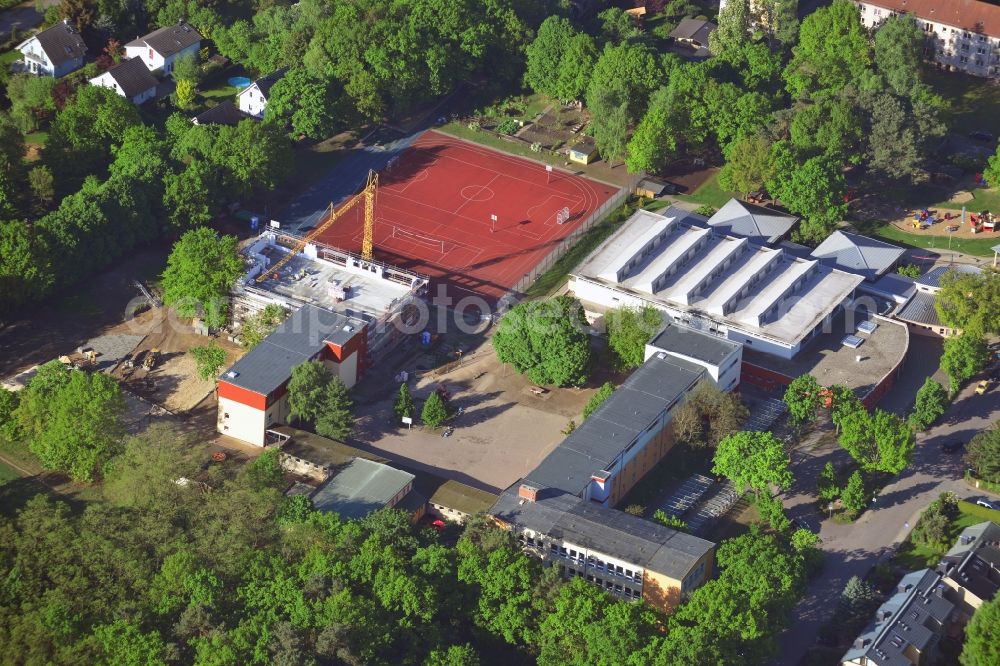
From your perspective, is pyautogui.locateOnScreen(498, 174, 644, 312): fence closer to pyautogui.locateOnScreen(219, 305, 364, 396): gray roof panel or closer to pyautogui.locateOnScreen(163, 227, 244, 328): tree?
pyautogui.locateOnScreen(219, 305, 364, 396): gray roof panel

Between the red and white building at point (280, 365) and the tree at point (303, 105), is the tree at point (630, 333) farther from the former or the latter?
the tree at point (303, 105)

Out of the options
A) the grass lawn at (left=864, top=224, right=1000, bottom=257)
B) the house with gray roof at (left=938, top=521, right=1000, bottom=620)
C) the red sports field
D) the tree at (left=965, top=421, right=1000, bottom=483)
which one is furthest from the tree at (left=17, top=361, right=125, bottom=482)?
the grass lawn at (left=864, top=224, right=1000, bottom=257)

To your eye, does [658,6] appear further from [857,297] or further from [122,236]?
[122,236]

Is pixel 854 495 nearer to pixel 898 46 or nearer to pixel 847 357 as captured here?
pixel 847 357

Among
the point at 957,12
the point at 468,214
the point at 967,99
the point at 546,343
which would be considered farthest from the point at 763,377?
the point at 957,12

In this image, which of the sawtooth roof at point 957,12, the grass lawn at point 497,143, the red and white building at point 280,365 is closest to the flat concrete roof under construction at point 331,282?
the red and white building at point 280,365
